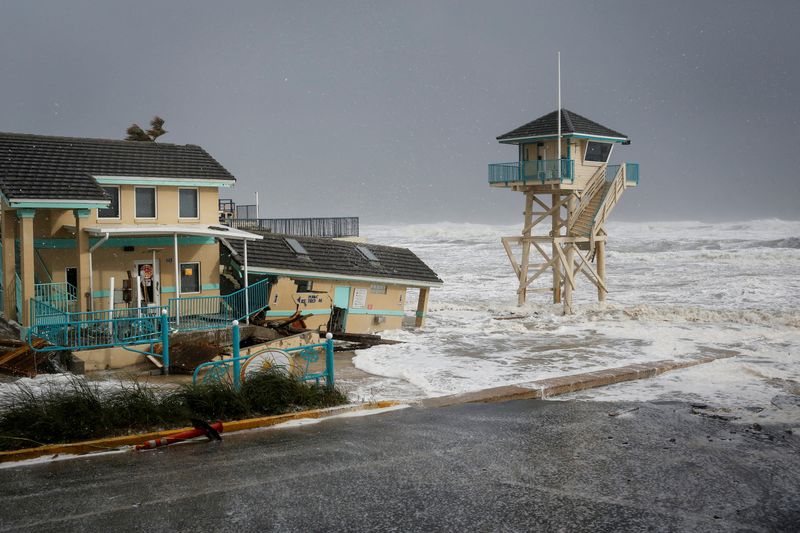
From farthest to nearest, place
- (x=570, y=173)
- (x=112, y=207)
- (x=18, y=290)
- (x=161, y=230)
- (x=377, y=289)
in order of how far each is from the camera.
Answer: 1. (x=570, y=173)
2. (x=377, y=289)
3. (x=112, y=207)
4. (x=161, y=230)
5. (x=18, y=290)

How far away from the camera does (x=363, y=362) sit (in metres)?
21.4

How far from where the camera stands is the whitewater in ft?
57.7

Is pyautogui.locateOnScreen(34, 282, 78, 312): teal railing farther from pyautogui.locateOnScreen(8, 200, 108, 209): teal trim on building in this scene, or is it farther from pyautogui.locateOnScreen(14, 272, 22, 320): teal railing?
pyautogui.locateOnScreen(8, 200, 108, 209): teal trim on building

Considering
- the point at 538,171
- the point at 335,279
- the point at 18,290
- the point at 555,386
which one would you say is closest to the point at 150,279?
the point at 18,290

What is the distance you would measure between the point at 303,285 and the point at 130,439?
15.7 m

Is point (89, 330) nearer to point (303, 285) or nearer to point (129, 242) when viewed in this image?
point (129, 242)

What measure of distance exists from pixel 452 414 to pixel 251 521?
5.94 meters

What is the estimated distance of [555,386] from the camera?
53.4 ft

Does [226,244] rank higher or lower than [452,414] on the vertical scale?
higher

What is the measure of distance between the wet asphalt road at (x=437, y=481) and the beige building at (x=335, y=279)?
14.0 m

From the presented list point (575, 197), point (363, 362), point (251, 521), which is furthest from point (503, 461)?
point (575, 197)

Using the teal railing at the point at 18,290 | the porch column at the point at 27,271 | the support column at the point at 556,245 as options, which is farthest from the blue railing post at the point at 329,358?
the support column at the point at 556,245

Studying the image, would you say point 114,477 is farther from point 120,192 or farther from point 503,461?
point 120,192

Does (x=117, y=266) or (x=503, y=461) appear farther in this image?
(x=117, y=266)
